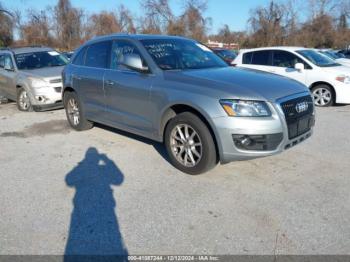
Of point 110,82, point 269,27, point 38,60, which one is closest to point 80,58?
point 110,82

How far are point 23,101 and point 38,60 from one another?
1282mm

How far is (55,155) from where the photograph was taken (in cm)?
516

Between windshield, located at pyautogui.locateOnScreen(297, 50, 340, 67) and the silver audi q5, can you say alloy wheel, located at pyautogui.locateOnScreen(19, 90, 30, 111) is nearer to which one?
the silver audi q5

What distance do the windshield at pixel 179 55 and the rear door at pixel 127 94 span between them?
0.22m

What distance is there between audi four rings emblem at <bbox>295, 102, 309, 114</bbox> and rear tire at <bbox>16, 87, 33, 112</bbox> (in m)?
6.77

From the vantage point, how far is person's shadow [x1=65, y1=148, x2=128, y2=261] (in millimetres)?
2807

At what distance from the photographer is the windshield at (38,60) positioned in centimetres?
887

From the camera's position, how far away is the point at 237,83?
3.93m

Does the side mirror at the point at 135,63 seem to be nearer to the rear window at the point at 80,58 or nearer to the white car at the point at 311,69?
the rear window at the point at 80,58

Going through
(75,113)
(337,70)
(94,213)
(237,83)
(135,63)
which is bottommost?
(94,213)

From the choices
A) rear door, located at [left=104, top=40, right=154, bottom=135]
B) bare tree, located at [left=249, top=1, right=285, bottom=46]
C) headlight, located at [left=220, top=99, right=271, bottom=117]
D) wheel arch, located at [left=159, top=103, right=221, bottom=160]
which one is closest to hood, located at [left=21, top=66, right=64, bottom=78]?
rear door, located at [left=104, top=40, right=154, bottom=135]

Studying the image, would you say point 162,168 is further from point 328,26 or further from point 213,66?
point 328,26

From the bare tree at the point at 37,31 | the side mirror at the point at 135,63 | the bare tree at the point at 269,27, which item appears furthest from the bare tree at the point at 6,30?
the side mirror at the point at 135,63

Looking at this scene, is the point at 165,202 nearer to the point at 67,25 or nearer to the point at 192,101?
the point at 192,101
